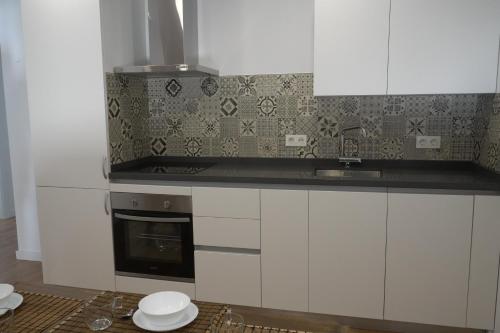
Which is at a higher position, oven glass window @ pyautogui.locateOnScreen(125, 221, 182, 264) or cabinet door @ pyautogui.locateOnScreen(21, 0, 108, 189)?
cabinet door @ pyautogui.locateOnScreen(21, 0, 108, 189)

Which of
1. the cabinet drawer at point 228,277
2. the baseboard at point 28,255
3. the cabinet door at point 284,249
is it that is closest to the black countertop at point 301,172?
the cabinet door at point 284,249

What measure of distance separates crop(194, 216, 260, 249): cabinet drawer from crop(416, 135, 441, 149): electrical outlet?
1281 millimetres

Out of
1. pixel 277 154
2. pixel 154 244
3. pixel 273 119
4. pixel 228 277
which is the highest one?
pixel 273 119

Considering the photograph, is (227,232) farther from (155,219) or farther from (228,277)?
(155,219)

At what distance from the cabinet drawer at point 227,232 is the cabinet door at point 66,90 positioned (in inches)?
28.3

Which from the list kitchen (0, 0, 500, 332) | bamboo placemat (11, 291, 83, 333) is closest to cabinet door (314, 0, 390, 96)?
kitchen (0, 0, 500, 332)

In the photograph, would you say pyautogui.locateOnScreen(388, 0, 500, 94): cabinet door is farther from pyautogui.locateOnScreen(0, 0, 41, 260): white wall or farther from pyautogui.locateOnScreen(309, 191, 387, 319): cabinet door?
pyautogui.locateOnScreen(0, 0, 41, 260): white wall

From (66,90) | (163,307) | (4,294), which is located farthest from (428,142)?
(4,294)

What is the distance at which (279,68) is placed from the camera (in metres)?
2.94

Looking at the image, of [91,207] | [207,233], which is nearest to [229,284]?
[207,233]

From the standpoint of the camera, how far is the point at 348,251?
2365 mm

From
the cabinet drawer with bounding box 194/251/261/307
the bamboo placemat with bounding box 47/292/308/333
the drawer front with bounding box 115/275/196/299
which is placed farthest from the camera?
the drawer front with bounding box 115/275/196/299

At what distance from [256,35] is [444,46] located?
4.12 feet

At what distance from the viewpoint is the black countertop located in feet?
7.39
